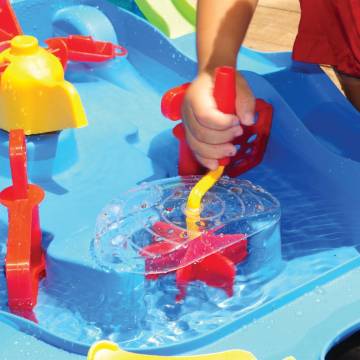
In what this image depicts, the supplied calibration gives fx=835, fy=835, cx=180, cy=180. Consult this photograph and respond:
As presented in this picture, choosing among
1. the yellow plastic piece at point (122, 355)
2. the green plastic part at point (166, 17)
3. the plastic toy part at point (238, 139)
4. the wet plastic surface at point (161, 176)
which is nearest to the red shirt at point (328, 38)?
the wet plastic surface at point (161, 176)

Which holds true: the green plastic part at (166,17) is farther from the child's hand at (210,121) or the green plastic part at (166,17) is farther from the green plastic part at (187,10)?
the child's hand at (210,121)

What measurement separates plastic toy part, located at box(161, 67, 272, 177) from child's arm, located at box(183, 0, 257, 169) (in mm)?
19

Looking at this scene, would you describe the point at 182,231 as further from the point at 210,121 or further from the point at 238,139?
the point at 238,139

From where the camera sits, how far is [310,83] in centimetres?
A: 123

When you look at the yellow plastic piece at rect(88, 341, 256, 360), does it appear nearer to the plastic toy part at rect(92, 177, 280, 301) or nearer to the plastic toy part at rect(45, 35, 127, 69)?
the plastic toy part at rect(92, 177, 280, 301)

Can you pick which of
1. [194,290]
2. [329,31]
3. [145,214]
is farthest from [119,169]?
[329,31]

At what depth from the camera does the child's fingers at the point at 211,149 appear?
3.13ft

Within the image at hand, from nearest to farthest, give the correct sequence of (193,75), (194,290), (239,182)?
(194,290) → (239,182) → (193,75)

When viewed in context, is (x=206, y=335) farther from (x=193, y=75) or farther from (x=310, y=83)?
(x=193, y=75)

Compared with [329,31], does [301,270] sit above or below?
below

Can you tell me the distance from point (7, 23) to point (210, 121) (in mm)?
530

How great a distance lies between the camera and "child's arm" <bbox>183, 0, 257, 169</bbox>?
0.94m

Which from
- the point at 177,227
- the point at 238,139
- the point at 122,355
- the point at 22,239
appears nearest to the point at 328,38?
the point at 238,139

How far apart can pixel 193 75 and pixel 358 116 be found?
32 centimetres
